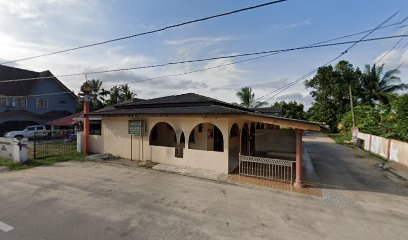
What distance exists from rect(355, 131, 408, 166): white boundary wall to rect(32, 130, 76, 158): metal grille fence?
829 inches

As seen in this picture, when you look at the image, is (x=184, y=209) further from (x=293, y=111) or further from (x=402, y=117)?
(x=293, y=111)

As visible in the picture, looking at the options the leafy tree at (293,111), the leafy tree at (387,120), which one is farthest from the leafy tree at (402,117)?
the leafy tree at (293,111)

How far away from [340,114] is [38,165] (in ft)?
140

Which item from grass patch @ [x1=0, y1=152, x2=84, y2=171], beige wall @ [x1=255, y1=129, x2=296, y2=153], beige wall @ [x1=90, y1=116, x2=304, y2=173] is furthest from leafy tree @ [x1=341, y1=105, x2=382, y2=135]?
grass patch @ [x1=0, y1=152, x2=84, y2=171]

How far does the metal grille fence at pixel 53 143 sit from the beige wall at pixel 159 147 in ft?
8.81

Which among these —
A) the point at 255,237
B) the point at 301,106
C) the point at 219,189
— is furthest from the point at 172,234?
the point at 301,106

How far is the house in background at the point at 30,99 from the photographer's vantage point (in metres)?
23.3

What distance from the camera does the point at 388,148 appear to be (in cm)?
1472

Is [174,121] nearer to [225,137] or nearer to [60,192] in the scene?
[225,137]

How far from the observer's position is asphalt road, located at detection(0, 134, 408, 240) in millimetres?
4762

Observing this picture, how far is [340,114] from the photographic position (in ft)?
124

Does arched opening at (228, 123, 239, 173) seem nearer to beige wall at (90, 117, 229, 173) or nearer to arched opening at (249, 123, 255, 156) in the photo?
beige wall at (90, 117, 229, 173)

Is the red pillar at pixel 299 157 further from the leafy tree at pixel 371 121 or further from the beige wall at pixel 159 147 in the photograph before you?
the leafy tree at pixel 371 121

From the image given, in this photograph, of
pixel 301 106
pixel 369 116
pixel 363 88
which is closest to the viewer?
pixel 369 116
